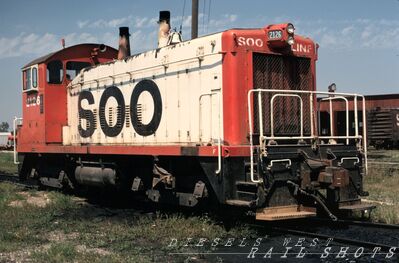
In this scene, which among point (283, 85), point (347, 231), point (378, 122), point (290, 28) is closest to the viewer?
point (347, 231)

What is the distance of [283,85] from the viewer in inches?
337

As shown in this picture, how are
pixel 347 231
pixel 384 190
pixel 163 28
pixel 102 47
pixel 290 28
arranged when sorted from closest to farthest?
1. pixel 347 231
2. pixel 290 28
3. pixel 163 28
4. pixel 102 47
5. pixel 384 190

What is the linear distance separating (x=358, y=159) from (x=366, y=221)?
1.10 meters

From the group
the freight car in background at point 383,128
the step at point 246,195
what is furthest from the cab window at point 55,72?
the freight car in background at point 383,128

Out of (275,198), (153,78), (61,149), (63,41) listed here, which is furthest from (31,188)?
(275,198)

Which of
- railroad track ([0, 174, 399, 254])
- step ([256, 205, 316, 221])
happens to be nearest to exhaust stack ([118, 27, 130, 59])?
railroad track ([0, 174, 399, 254])

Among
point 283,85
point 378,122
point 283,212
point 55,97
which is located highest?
point 55,97

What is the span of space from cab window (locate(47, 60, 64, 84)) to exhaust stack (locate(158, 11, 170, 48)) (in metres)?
3.58

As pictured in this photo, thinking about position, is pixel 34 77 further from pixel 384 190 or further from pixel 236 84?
pixel 384 190

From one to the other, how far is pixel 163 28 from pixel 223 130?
3.30 meters

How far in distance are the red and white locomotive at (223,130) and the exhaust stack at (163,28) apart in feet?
0.07

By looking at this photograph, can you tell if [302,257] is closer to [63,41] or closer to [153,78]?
[153,78]

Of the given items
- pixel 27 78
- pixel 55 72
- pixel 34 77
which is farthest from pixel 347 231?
pixel 27 78

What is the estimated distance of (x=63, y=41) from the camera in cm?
1359
